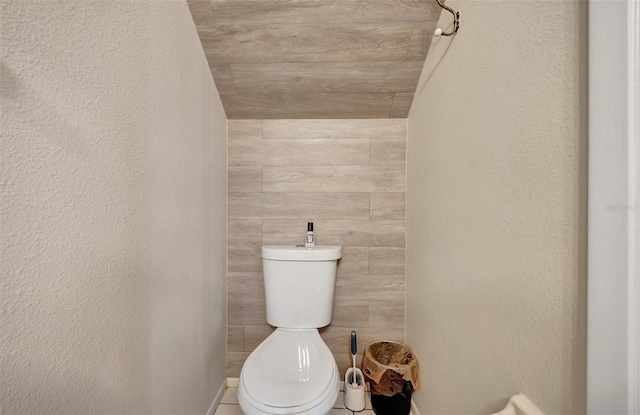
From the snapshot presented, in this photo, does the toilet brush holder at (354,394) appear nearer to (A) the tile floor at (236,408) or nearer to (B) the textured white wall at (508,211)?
(A) the tile floor at (236,408)

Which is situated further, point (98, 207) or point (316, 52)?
point (316, 52)

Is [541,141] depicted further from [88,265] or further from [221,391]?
[221,391]

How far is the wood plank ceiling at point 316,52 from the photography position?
1.03 meters

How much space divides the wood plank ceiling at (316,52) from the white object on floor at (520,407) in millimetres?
1223

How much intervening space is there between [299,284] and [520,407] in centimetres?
89

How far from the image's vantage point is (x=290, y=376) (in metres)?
1.00

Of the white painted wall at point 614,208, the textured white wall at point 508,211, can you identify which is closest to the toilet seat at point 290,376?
the textured white wall at point 508,211

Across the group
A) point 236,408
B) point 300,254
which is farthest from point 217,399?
point 300,254

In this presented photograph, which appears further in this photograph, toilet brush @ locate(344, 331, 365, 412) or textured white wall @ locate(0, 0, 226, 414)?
toilet brush @ locate(344, 331, 365, 412)

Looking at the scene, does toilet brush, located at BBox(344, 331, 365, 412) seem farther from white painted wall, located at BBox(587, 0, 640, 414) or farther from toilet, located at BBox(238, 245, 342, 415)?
white painted wall, located at BBox(587, 0, 640, 414)

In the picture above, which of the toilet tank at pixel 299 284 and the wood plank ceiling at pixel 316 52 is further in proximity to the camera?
the toilet tank at pixel 299 284

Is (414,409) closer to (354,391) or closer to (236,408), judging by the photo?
(354,391)

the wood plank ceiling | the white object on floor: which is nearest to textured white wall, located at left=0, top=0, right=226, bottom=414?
the wood plank ceiling

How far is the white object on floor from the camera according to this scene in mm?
528
